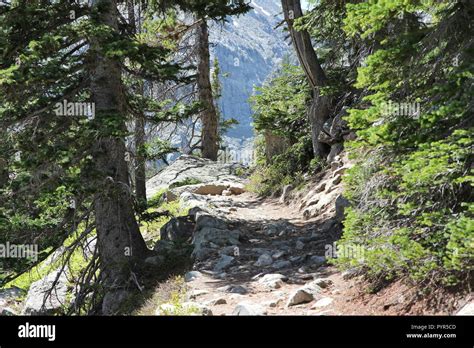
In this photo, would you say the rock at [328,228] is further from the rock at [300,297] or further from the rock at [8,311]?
the rock at [8,311]

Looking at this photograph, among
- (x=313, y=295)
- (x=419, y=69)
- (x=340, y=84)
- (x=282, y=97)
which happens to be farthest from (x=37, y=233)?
(x=282, y=97)

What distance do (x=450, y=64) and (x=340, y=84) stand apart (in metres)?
7.23

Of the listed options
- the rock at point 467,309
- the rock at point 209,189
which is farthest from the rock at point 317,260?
the rock at point 209,189

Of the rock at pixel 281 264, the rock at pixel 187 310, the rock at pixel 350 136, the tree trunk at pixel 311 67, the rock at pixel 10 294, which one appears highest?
the tree trunk at pixel 311 67

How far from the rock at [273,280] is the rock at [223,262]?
1.12 m

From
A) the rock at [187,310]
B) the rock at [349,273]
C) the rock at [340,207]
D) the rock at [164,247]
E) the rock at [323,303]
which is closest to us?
the rock at [187,310]

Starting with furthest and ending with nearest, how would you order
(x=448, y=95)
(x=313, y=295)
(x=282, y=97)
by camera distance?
(x=282, y=97), (x=313, y=295), (x=448, y=95)

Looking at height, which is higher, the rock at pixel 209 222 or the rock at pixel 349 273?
the rock at pixel 209 222

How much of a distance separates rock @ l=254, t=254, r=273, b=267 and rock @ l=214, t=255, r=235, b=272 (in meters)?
0.47

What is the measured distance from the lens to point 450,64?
18.5 ft

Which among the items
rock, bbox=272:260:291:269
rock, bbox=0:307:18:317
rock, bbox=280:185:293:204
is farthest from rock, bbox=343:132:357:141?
rock, bbox=0:307:18:317

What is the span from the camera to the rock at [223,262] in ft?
28.0

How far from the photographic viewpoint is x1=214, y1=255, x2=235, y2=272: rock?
855cm
